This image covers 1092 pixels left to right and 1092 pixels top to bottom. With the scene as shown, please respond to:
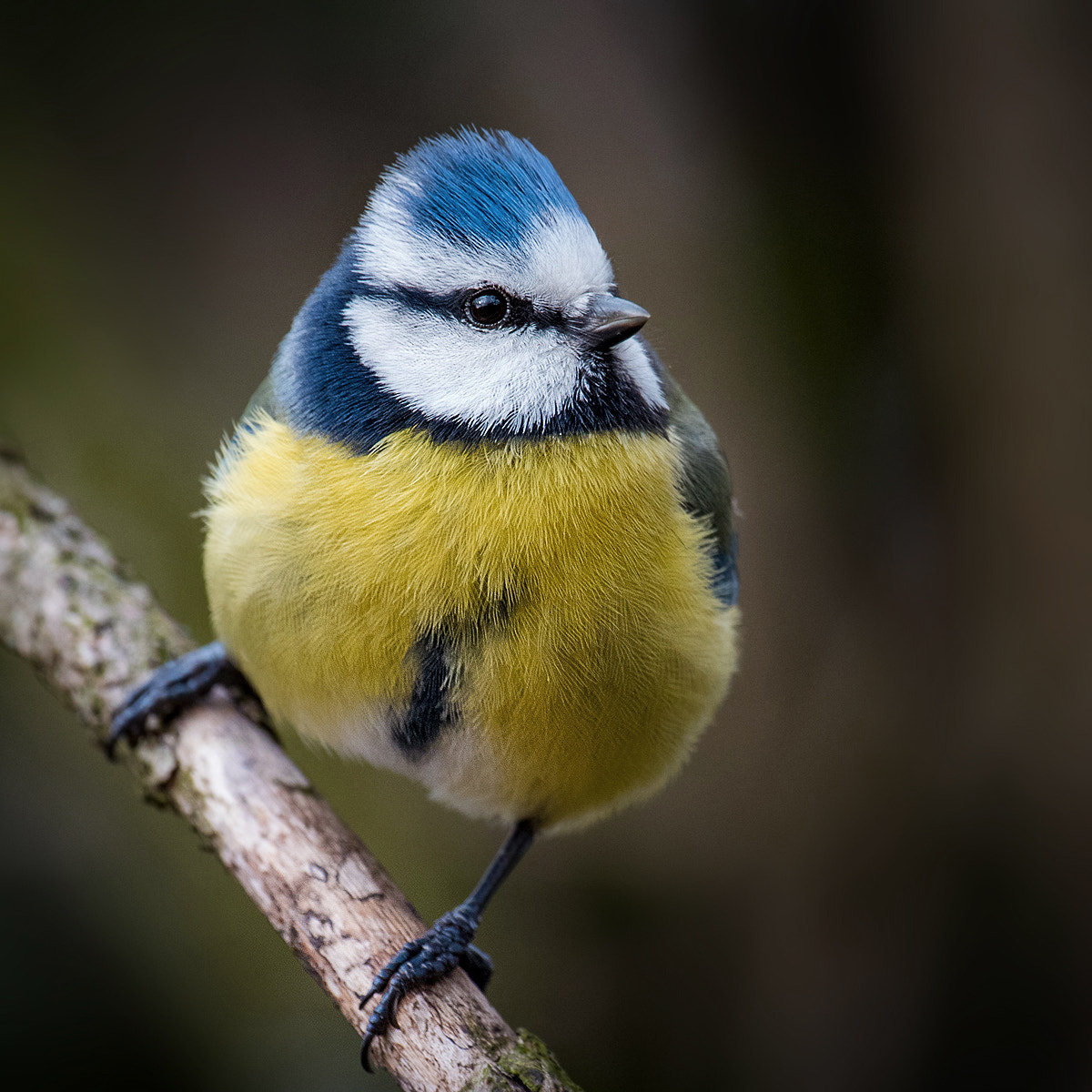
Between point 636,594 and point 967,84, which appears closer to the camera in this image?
point 636,594

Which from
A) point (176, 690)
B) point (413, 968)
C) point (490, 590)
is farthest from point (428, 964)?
point (176, 690)

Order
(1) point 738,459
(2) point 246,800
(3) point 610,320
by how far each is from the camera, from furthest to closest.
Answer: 1. (1) point 738,459
2. (2) point 246,800
3. (3) point 610,320

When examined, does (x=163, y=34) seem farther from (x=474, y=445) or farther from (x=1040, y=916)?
(x=1040, y=916)

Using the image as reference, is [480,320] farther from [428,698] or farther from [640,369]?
[428,698]

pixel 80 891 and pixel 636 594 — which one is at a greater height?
pixel 636 594

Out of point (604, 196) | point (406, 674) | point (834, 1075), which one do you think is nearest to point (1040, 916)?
point (834, 1075)

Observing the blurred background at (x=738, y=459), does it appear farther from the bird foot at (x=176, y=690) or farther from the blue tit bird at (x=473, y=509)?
the blue tit bird at (x=473, y=509)

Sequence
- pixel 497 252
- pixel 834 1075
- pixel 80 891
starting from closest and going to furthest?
pixel 497 252, pixel 80 891, pixel 834 1075
